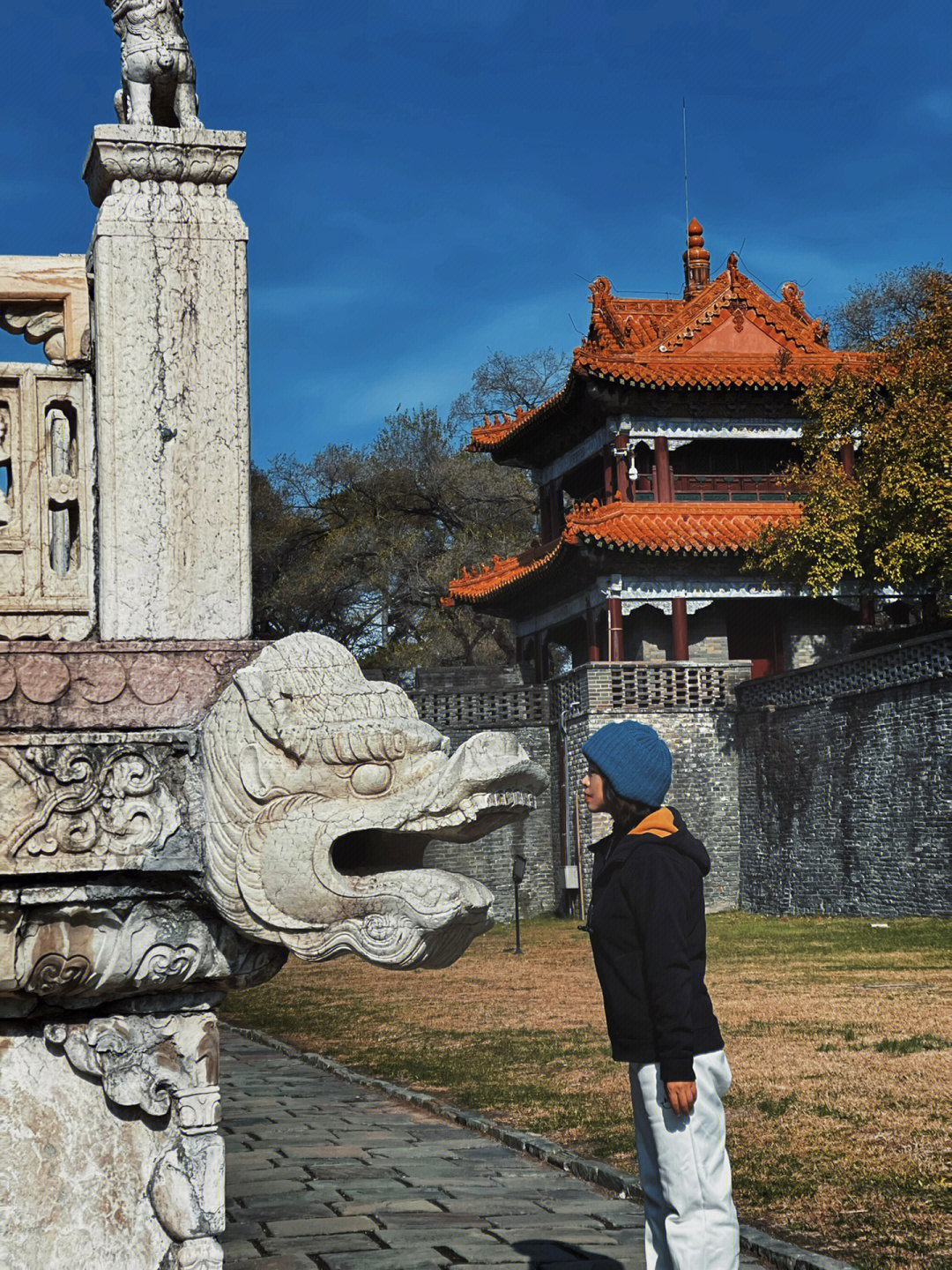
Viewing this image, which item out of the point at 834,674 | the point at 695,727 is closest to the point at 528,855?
the point at 695,727

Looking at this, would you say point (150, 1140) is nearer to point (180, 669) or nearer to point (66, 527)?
point (180, 669)

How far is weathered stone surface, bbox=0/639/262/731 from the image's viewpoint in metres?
2.70

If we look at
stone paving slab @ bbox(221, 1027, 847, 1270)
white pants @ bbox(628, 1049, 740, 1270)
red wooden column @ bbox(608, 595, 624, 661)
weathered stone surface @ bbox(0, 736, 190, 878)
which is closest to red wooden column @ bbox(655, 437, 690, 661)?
red wooden column @ bbox(608, 595, 624, 661)

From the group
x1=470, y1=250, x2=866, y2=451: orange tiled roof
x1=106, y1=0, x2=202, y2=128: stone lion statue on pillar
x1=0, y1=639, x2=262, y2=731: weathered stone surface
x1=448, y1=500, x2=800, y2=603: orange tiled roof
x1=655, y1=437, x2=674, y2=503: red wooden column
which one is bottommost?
x1=0, y1=639, x2=262, y2=731: weathered stone surface

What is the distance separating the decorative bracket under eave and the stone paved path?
9.89 ft

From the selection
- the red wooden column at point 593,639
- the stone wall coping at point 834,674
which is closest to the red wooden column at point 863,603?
the stone wall coping at point 834,674

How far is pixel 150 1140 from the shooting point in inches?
109

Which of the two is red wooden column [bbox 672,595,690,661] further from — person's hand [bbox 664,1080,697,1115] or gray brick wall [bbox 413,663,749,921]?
person's hand [bbox 664,1080,697,1115]

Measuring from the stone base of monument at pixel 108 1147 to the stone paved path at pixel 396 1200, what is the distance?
2249mm

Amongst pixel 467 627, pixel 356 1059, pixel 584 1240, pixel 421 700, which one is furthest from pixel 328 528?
pixel 584 1240

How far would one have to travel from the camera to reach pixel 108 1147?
276cm

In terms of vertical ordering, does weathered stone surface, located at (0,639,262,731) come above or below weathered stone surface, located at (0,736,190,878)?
above

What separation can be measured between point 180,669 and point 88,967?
1.71ft

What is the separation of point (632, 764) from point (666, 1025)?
587 mm
